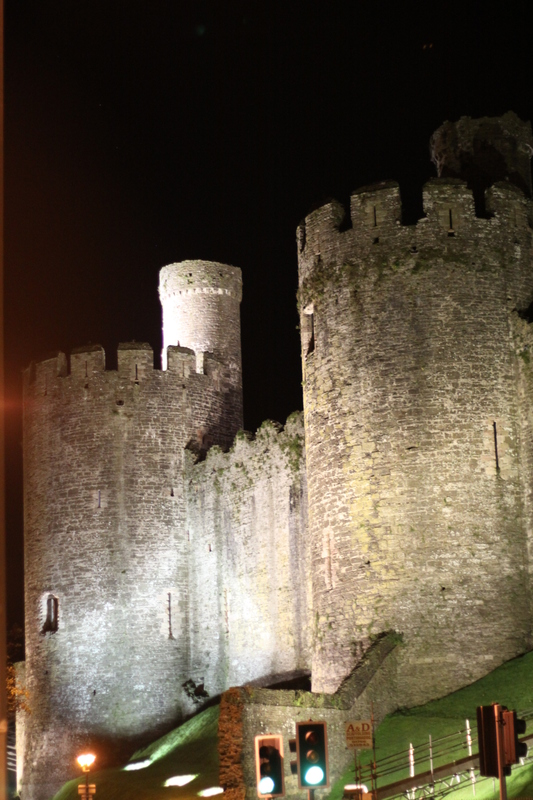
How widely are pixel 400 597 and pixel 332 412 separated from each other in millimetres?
3871

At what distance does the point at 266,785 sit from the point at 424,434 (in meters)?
10.8

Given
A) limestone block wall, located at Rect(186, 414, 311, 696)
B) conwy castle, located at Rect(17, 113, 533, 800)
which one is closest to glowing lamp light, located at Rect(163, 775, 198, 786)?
conwy castle, located at Rect(17, 113, 533, 800)

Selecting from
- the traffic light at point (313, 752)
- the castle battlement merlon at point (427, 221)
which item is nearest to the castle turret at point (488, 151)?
the castle battlement merlon at point (427, 221)

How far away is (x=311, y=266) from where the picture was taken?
26.3 m

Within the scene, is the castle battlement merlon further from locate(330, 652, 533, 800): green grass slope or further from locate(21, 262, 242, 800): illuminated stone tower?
locate(21, 262, 242, 800): illuminated stone tower

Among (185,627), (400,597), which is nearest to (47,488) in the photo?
(185,627)

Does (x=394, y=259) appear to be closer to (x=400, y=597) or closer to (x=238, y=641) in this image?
(x=400, y=597)

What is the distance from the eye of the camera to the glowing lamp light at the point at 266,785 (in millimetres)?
13750

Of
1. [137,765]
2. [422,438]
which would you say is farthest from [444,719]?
[137,765]

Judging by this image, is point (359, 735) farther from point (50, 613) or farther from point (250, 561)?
point (50, 613)

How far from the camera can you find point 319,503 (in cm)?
2525

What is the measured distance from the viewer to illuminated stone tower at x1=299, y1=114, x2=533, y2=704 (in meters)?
22.9

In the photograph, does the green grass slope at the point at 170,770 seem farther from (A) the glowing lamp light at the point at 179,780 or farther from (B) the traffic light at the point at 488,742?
(B) the traffic light at the point at 488,742

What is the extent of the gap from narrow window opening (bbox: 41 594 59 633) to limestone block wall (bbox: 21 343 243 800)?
44 mm
